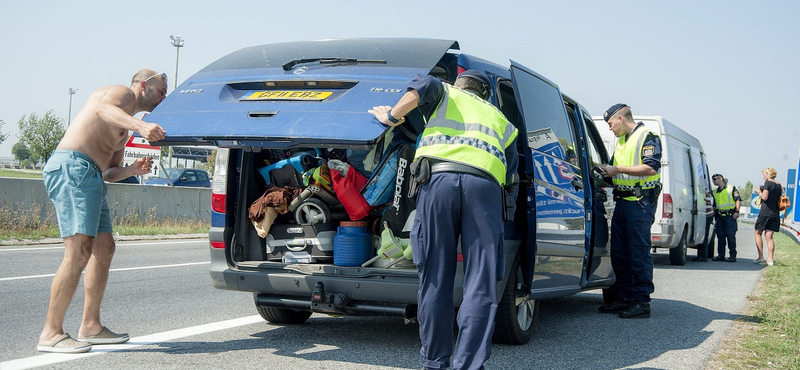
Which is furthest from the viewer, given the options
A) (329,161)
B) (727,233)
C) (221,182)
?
(727,233)

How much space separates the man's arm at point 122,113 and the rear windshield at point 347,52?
59cm

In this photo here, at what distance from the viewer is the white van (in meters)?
12.3

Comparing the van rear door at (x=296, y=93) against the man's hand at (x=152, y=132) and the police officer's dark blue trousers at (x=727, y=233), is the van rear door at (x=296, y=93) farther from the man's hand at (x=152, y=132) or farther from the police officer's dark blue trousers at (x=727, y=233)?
the police officer's dark blue trousers at (x=727, y=233)

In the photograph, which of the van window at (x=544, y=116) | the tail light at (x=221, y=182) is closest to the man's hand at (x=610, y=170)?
the van window at (x=544, y=116)

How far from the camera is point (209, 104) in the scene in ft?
15.5

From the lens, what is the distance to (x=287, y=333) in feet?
18.7

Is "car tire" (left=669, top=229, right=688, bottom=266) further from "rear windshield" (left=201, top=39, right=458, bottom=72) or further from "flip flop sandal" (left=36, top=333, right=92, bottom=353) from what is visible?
"flip flop sandal" (left=36, top=333, right=92, bottom=353)

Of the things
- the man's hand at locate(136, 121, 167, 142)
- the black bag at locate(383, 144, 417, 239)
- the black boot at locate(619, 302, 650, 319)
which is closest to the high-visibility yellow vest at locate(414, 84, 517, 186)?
the black bag at locate(383, 144, 417, 239)

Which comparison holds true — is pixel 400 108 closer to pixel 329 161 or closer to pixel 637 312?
pixel 329 161

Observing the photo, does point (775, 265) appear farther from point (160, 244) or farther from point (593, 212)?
point (160, 244)

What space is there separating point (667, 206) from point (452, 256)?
30.0 feet

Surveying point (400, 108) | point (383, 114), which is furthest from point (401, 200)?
point (400, 108)

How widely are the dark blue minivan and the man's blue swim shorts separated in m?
0.58

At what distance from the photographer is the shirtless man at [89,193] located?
469cm
